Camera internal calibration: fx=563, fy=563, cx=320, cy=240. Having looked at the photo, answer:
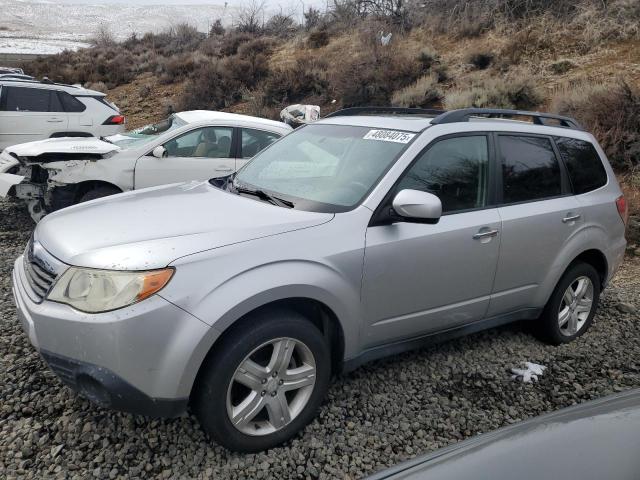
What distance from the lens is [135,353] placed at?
2449 mm

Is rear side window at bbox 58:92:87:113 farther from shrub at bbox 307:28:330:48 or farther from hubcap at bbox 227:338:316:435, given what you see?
shrub at bbox 307:28:330:48

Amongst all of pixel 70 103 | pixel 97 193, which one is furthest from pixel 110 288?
pixel 70 103

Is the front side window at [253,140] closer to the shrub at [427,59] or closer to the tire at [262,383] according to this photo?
the tire at [262,383]

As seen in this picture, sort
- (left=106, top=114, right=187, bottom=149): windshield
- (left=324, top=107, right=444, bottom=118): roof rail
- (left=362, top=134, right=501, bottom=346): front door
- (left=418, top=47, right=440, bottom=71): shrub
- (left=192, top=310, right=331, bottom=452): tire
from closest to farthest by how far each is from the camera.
A: (left=192, top=310, right=331, bottom=452): tire, (left=362, top=134, right=501, bottom=346): front door, (left=324, top=107, right=444, bottom=118): roof rail, (left=106, top=114, right=187, bottom=149): windshield, (left=418, top=47, right=440, bottom=71): shrub

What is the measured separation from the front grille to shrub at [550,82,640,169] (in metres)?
8.27

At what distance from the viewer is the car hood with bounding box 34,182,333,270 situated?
2.63 metres

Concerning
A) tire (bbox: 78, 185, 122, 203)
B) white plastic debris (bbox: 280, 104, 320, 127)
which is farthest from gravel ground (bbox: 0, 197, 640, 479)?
white plastic debris (bbox: 280, 104, 320, 127)

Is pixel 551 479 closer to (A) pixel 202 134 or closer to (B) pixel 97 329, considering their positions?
(B) pixel 97 329

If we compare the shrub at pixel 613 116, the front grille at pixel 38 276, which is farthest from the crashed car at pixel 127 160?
the shrub at pixel 613 116

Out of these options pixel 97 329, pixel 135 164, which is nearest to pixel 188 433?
pixel 97 329

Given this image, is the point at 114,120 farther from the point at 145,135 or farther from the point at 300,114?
the point at 145,135

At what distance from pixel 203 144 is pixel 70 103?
5.78 meters

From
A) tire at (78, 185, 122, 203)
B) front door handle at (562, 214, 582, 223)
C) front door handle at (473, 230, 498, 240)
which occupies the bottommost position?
tire at (78, 185, 122, 203)

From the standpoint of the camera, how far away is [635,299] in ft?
18.0
